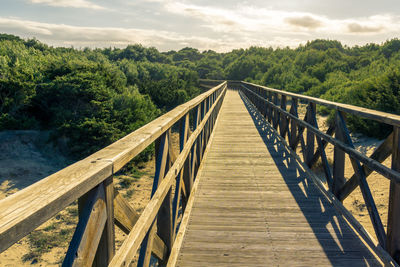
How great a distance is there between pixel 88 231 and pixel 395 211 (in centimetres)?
242

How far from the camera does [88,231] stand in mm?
1193

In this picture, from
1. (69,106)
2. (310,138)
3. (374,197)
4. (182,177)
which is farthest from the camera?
(69,106)

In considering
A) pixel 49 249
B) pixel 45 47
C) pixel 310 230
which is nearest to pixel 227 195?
pixel 310 230

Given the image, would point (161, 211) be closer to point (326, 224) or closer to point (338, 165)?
point (326, 224)

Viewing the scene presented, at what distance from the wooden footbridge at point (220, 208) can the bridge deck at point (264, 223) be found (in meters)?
0.01

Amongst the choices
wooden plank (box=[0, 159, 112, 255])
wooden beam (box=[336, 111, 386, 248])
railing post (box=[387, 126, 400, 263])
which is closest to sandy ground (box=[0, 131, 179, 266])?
wooden beam (box=[336, 111, 386, 248])

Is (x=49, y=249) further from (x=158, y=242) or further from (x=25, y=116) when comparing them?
(x=25, y=116)

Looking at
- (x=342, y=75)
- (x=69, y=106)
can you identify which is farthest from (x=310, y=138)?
(x=342, y=75)

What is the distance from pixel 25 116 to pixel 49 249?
16.8 m

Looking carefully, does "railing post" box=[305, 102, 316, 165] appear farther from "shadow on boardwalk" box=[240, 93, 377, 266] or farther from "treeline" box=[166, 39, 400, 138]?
"treeline" box=[166, 39, 400, 138]

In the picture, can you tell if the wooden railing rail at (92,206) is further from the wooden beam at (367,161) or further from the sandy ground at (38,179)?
the sandy ground at (38,179)

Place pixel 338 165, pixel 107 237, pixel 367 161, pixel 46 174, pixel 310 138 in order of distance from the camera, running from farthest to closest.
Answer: pixel 46 174, pixel 310 138, pixel 338 165, pixel 367 161, pixel 107 237

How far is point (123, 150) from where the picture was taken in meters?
1.61

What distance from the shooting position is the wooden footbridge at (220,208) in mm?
1148
